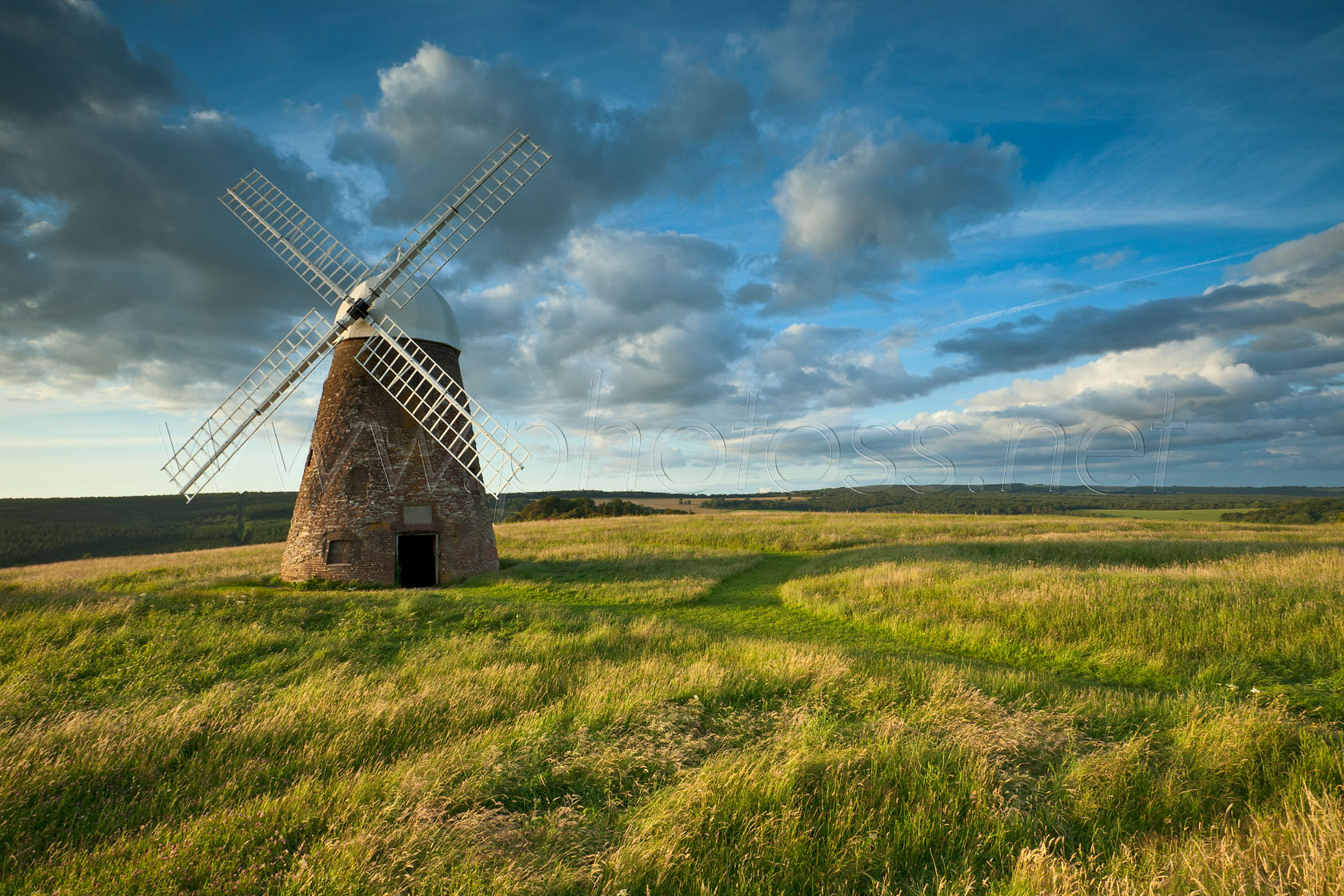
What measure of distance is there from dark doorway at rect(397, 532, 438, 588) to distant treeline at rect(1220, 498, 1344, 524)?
68893 mm

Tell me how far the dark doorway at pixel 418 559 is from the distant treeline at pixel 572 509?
42647 millimetres

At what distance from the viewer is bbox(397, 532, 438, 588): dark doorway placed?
61.9 feet

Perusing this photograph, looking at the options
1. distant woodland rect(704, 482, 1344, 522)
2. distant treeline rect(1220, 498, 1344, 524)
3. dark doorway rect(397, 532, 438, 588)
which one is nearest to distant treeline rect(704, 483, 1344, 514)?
distant woodland rect(704, 482, 1344, 522)

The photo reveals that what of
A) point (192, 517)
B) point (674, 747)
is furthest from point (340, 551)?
point (192, 517)

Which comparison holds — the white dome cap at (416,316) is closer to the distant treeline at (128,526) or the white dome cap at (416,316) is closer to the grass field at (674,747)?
the grass field at (674,747)

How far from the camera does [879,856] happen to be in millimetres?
4164

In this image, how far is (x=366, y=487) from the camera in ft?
57.2

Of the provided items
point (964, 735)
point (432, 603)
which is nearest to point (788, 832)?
point (964, 735)

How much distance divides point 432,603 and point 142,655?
5.35 metres

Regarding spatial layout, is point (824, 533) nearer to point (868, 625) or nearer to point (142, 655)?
point (868, 625)

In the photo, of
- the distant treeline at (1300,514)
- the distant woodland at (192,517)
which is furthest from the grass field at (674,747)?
the distant treeline at (1300,514)

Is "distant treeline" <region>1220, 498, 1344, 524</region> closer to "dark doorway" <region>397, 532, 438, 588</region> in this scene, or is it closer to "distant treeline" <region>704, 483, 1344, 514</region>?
"distant treeline" <region>704, 483, 1344, 514</region>

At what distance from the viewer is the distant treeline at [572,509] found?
6391 centimetres

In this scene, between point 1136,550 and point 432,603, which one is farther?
point 1136,550
